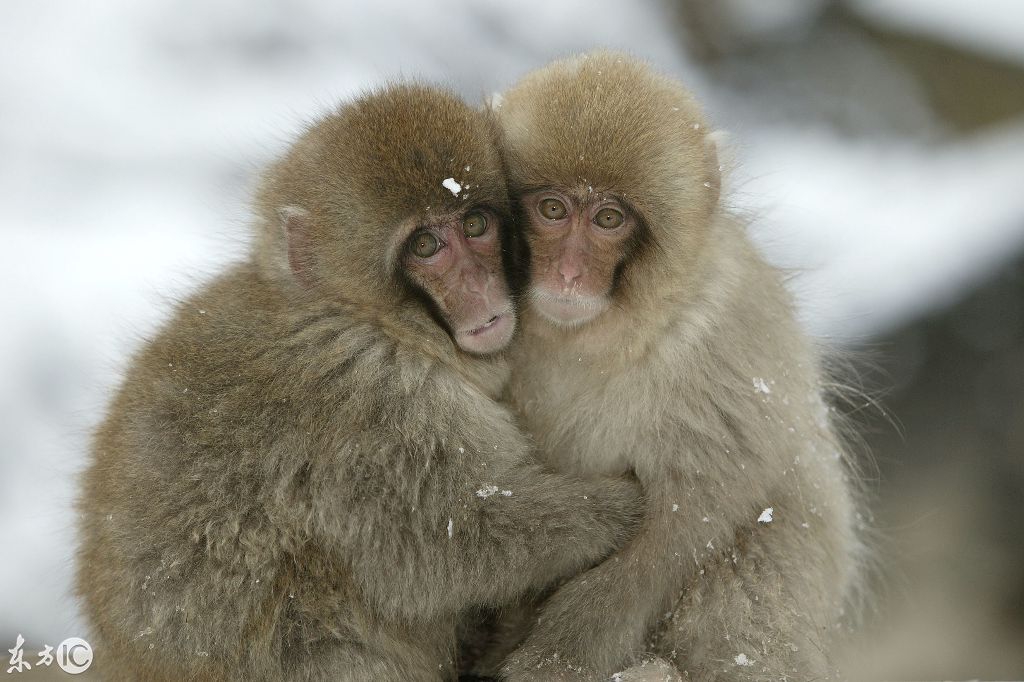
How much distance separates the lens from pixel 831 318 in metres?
5.63

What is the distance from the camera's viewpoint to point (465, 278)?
3535mm

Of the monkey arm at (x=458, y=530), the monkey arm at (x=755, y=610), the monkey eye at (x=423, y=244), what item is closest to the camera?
the monkey arm at (x=458, y=530)

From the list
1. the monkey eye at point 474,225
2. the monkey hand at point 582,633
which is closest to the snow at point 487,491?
the monkey hand at point 582,633

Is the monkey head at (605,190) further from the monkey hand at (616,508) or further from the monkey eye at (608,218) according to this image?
the monkey hand at (616,508)

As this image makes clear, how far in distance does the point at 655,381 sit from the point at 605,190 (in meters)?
0.62

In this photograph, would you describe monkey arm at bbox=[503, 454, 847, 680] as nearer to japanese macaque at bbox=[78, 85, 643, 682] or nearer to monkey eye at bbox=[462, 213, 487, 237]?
japanese macaque at bbox=[78, 85, 643, 682]

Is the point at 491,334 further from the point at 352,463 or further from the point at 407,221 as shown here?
the point at 352,463

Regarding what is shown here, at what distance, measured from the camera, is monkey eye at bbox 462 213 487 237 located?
11.7ft

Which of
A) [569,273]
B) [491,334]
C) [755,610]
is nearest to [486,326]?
[491,334]

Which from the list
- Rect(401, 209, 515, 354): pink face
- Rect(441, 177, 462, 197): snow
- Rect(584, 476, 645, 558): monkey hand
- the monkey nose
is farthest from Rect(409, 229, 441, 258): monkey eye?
Rect(584, 476, 645, 558): monkey hand

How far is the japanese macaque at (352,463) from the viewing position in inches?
136

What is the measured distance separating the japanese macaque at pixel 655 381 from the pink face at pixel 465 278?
149 millimetres

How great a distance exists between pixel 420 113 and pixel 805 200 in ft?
18.8

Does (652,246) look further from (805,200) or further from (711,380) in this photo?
(805,200)
